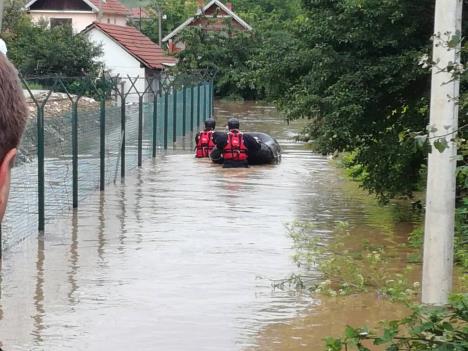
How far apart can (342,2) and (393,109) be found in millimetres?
1695

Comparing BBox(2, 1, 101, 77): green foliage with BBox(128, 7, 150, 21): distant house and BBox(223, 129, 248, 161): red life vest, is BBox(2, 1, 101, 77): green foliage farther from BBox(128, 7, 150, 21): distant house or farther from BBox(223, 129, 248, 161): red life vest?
BBox(128, 7, 150, 21): distant house

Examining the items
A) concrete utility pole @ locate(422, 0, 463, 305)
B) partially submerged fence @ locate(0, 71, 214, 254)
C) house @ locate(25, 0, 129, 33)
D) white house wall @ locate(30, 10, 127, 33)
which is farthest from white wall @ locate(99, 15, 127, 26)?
concrete utility pole @ locate(422, 0, 463, 305)

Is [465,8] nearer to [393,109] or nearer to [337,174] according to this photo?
[393,109]

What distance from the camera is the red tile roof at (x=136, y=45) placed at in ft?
165

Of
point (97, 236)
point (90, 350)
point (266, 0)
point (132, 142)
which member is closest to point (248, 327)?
point (90, 350)

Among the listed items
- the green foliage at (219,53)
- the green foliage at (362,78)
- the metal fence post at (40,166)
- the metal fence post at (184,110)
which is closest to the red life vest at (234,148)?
the green foliage at (362,78)

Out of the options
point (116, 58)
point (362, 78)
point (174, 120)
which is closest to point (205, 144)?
point (174, 120)

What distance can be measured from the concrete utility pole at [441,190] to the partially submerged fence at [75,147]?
3655 mm

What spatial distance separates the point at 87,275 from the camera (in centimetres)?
1139

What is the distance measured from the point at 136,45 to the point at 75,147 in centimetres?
3698

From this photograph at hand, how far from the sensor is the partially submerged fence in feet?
43.1

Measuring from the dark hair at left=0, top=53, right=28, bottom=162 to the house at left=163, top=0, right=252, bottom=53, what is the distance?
190 ft

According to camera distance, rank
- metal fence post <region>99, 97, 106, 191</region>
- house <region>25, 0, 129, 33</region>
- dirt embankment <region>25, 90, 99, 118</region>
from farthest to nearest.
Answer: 1. house <region>25, 0, 129, 33</region>
2. metal fence post <region>99, 97, 106, 191</region>
3. dirt embankment <region>25, 90, 99, 118</region>

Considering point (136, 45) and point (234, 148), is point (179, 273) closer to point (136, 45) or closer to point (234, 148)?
point (234, 148)
